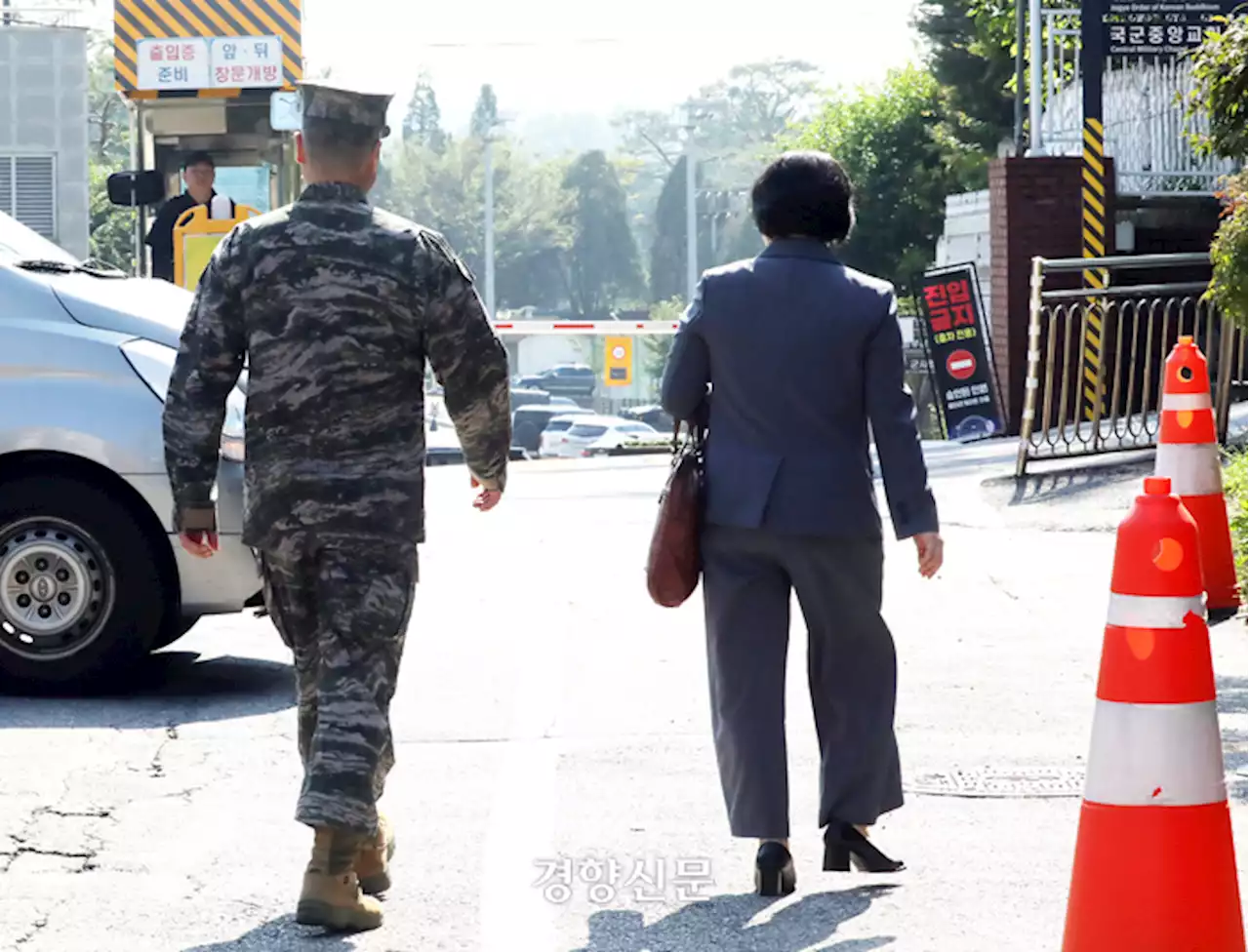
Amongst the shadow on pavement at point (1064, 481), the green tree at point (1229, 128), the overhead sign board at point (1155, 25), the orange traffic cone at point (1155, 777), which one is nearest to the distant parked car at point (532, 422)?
the overhead sign board at point (1155, 25)

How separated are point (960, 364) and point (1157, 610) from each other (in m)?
18.6

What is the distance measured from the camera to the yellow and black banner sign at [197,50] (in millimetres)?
16109

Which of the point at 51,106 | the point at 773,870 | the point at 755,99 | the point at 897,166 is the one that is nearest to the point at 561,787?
the point at 773,870

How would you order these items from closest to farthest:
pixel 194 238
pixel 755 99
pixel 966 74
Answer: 1. pixel 194 238
2. pixel 966 74
3. pixel 755 99

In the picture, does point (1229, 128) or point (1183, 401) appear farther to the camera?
point (1183, 401)

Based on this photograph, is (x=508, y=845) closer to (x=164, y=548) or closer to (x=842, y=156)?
(x=164, y=548)

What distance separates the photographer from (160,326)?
8.00 metres

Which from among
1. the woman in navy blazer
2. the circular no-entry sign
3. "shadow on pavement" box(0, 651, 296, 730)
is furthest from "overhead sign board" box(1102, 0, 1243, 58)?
the woman in navy blazer

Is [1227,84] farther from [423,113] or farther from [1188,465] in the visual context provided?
[423,113]

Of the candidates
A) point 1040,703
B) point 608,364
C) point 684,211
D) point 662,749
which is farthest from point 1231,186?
point 684,211

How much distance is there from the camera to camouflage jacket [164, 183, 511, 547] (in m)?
5.08

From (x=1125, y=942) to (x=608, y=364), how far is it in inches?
2883

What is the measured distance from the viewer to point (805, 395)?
5.27 metres

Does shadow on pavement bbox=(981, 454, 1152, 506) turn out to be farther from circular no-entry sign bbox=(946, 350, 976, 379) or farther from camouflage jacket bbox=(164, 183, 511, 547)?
camouflage jacket bbox=(164, 183, 511, 547)
